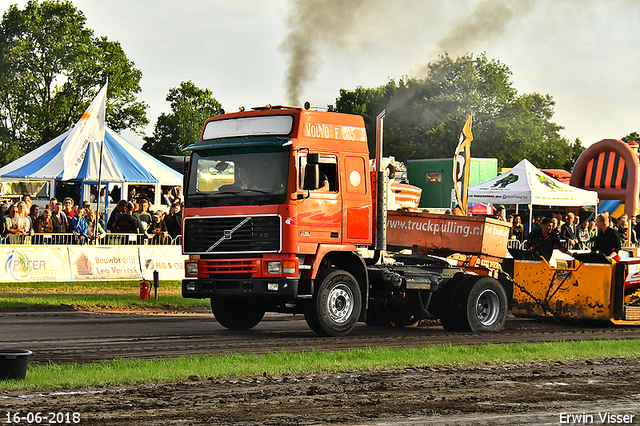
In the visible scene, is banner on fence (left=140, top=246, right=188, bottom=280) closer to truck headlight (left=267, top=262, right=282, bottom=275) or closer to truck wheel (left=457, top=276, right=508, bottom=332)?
truck wheel (left=457, top=276, right=508, bottom=332)

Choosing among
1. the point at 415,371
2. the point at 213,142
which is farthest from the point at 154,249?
the point at 415,371

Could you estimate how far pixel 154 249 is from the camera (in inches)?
942

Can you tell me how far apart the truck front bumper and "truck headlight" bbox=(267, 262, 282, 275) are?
0.10 meters

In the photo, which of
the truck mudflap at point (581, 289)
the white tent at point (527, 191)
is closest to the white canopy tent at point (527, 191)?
the white tent at point (527, 191)

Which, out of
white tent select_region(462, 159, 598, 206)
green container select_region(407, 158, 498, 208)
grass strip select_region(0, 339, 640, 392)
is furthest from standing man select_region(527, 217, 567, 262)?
green container select_region(407, 158, 498, 208)

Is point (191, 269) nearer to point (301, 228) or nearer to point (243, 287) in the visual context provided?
point (243, 287)

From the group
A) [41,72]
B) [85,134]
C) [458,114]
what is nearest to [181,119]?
[41,72]

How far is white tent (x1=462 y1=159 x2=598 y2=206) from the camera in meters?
33.6

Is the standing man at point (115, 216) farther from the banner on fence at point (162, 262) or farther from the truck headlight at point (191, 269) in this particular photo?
the truck headlight at point (191, 269)

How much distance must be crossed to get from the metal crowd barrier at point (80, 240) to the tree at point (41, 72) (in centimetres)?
4106

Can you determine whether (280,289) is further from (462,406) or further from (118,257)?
(118,257)

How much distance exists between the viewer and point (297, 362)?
10867 mm

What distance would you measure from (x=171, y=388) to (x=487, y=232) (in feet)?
26.4

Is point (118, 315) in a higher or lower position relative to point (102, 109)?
lower
